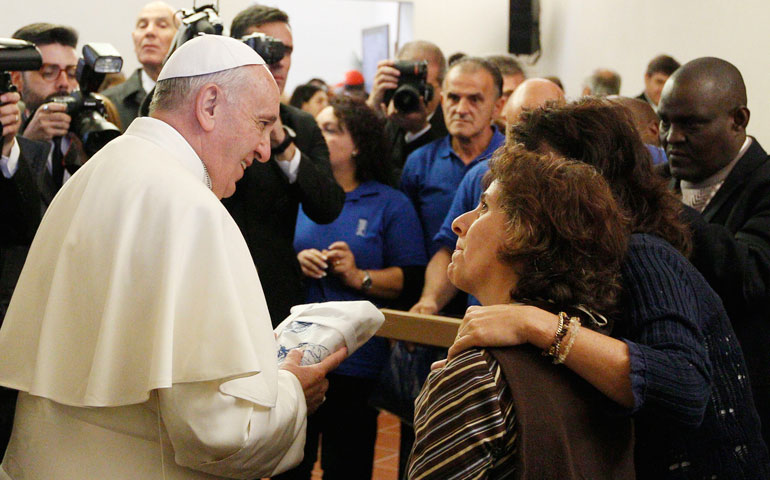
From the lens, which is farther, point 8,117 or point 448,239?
point 448,239

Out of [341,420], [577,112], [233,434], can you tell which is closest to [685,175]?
[577,112]

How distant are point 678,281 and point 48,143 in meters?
2.58

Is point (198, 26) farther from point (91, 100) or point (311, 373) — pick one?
point (311, 373)

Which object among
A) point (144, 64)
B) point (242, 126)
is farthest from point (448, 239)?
point (144, 64)

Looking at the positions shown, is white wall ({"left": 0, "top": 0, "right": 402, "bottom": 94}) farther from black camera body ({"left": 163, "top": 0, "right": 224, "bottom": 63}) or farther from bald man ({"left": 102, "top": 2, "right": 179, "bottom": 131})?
black camera body ({"left": 163, "top": 0, "right": 224, "bottom": 63})

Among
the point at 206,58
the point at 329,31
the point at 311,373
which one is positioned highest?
the point at 206,58

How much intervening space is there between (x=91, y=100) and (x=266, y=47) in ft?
2.50

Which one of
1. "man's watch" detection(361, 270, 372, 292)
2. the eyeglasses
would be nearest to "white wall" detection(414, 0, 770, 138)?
"man's watch" detection(361, 270, 372, 292)

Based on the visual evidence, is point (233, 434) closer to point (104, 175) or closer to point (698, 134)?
point (104, 175)

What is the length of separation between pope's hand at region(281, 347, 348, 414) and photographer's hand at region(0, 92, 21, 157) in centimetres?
148

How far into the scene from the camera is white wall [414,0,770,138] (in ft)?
17.1

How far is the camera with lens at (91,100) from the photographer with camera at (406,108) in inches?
50.7

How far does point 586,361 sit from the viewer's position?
1660 mm

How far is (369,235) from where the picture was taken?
3.65m
